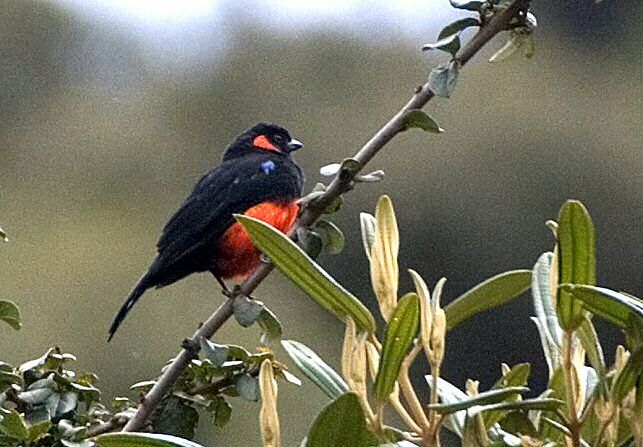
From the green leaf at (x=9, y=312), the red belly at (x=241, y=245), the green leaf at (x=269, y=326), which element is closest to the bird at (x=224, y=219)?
the red belly at (x=241, y=245)

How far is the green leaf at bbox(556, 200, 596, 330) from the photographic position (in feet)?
2.41

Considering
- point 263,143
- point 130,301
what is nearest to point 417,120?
point 130,301

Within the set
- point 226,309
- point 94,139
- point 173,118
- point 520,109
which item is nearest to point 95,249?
point 94,139

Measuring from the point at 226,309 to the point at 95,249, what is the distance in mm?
7185

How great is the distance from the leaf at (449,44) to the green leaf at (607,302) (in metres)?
0.41

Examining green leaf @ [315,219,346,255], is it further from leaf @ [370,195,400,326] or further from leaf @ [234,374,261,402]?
leaf @ [370,195,400,326]

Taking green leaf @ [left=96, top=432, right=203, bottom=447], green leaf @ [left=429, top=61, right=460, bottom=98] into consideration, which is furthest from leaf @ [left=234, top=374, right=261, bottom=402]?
green leaf @ [left=96, top=432, right=203, bottom=447]

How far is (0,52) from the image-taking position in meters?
11.0

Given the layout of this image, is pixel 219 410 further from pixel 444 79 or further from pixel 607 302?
pixel 607 302

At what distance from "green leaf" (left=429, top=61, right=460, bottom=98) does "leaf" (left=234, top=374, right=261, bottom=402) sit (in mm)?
253

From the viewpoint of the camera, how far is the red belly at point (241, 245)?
2301mm

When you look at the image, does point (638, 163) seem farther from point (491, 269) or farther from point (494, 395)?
point (494, 395)

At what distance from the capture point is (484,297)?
Answer: 784 millimetres

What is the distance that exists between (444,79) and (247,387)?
27 centimetres
